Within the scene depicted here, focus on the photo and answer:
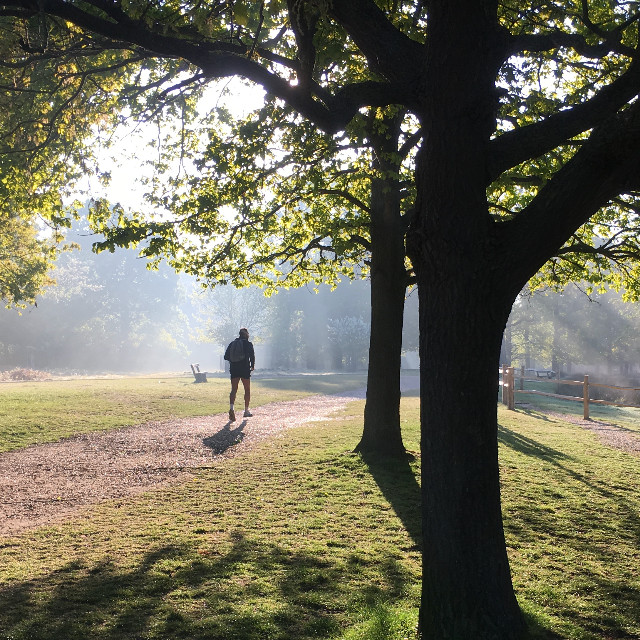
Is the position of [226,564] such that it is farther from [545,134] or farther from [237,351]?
[237,351]

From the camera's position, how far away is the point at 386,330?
35.5 feet

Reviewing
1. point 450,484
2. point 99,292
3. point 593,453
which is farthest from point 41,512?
point 99,292

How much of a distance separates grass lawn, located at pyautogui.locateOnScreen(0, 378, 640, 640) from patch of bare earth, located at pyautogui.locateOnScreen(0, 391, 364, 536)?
0.60 meters

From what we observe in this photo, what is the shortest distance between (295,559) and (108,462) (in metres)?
6.01

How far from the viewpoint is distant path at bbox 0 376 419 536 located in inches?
311

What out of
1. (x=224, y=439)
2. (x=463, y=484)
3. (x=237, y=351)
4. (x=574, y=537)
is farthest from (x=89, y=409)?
(x=463, y=484)

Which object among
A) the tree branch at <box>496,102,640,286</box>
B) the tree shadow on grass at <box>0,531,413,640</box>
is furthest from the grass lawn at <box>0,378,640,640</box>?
the tree branch at <box>496,102,640,286</box>

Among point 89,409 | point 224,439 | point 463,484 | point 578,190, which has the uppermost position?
point 578,190

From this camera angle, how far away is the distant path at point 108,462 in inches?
311

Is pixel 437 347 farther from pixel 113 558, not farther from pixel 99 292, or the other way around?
pixel 99 292

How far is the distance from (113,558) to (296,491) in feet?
10.5

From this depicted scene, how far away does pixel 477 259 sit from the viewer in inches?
162

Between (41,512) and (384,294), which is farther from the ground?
(384,294)

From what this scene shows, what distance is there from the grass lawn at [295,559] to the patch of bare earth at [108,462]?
23.7 inches
